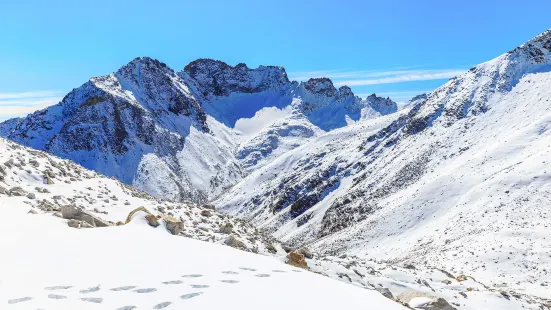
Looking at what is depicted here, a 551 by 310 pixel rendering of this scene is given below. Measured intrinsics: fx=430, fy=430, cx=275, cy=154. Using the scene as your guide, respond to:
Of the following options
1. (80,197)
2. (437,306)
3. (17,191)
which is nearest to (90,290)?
(437,306)

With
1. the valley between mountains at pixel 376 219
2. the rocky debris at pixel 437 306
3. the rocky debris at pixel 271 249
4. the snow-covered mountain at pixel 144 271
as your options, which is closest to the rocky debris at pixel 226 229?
the valley between mountains at pixel 376 219

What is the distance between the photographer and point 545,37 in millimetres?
127250

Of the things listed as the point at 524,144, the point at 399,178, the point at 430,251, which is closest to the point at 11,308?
the point at 430,251

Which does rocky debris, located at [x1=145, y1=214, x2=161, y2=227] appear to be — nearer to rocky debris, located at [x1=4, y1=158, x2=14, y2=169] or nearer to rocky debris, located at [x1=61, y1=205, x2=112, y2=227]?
rocky debris, located at [x1=61, y1=205, x2=112, y2=227]

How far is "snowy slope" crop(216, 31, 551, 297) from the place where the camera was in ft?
160

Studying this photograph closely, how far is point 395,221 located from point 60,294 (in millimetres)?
74632

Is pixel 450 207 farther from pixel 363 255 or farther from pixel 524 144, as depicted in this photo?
pixel 524 144

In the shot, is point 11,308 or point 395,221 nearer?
point 11,308

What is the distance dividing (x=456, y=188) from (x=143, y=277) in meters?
74.4

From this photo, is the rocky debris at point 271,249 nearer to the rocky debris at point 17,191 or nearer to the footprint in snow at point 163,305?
the rocky debris at point 17,191

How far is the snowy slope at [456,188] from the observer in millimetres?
48875

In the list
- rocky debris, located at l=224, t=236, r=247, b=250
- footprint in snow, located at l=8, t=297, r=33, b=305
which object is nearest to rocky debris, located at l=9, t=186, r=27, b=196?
rocky debris, located at l=224, t=236, r=247, b=250

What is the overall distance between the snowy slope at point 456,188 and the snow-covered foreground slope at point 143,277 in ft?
111

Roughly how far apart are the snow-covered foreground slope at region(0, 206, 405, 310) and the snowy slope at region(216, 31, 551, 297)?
3379 centimetres
